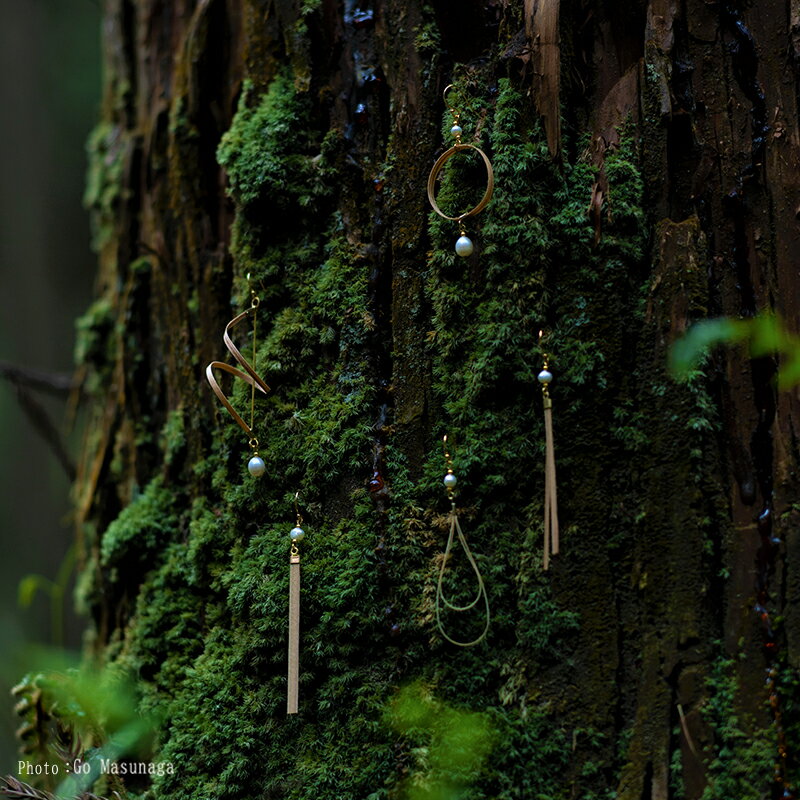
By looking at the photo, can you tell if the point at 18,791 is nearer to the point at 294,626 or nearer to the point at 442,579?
the point at 294,626

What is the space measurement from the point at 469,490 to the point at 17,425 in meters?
6.14

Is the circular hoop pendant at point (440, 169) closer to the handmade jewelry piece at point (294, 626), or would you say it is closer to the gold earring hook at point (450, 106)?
the gold earring hook at point (450, 106)

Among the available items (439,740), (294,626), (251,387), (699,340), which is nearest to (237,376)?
(251,387)

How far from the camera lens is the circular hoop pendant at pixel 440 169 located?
6.43ft

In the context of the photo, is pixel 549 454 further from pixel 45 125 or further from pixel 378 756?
pixel 45 125

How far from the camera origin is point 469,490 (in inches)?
77.9

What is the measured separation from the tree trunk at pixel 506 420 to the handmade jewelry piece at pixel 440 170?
38 mm

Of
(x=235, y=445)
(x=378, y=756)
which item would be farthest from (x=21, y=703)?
(x=378, y=756)

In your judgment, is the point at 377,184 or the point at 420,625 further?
the point at 377,184

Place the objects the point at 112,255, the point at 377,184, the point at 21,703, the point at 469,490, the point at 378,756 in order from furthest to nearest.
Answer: the point at 112,255
the point at 21,703
the point at 377,184
the point at 469,490
the point at 378,756

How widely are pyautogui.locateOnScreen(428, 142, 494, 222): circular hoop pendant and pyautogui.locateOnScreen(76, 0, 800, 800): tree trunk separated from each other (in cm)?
4

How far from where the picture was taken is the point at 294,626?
1930 millimetres

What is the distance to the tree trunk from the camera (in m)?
1.78

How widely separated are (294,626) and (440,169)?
1.27 metres
